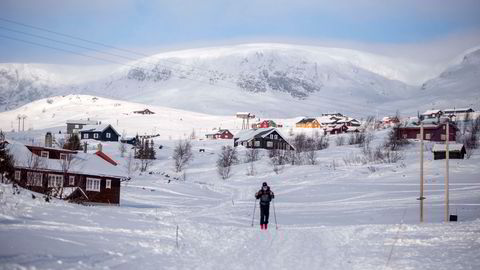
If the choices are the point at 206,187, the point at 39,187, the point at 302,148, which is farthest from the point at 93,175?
the point at 302,148

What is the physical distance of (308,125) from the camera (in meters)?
176

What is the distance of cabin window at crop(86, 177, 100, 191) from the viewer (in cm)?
4250

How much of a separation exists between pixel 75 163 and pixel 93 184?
7.60 feet

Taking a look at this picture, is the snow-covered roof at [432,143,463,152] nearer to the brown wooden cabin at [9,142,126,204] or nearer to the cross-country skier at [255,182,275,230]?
the brown wooden cabin at [9,142,126,204]

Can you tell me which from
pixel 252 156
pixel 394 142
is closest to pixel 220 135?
pixel 252 156

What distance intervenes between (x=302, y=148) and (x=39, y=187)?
6841cm

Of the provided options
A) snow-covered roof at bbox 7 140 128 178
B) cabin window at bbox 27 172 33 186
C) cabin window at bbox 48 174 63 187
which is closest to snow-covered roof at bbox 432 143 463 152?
snow-covered roof at bbox 7 140 128 178

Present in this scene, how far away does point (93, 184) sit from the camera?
42.8 metres

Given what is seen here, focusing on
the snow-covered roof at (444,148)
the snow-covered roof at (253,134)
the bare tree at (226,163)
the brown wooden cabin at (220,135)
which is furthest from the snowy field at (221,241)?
the brown wooden cabin at (220,135)

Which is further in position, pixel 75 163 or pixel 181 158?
pixel 181 158

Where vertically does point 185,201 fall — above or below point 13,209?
below

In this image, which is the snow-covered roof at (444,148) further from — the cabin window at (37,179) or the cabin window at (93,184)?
the cabin window at (37,179)

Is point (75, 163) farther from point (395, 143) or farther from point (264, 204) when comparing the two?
point (395, 143)

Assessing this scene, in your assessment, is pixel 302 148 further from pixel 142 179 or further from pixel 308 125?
pixel 308 125
